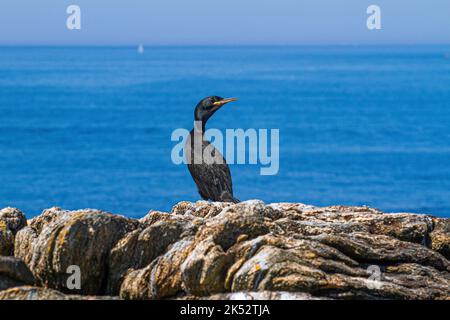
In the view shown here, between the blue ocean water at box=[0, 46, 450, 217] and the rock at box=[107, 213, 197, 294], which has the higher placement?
the rock at box=[107, 213, 197, 294]

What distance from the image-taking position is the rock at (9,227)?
14094mm

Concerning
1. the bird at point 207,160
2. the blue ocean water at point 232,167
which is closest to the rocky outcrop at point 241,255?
the bird at point 207,160

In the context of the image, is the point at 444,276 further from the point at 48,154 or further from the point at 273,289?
the point at 48,154

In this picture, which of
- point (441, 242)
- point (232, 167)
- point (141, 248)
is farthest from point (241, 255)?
point (232, 167)

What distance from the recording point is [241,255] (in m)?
11.7

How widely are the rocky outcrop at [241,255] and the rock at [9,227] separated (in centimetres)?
25

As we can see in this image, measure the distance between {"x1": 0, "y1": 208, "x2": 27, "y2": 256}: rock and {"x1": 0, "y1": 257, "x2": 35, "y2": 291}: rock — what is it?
1.79 metres

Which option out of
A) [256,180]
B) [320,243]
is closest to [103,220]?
[320,243]

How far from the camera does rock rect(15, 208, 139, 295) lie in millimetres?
12672

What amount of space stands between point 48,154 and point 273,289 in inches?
5550

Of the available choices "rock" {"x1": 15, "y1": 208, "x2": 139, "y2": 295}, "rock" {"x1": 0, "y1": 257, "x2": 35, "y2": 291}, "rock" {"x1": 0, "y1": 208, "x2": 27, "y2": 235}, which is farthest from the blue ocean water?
"rock" {"x1": 0, "y1": 257, "x2": 35, "y2": 291}

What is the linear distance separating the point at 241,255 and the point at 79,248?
7.74 feet

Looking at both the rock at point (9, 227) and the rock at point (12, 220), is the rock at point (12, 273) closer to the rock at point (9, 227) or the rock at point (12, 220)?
the rock at point (9, 227)

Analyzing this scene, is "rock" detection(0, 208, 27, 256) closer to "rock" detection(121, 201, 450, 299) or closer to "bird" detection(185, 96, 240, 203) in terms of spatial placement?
"rock" detection(121, 201, 450, 299)
